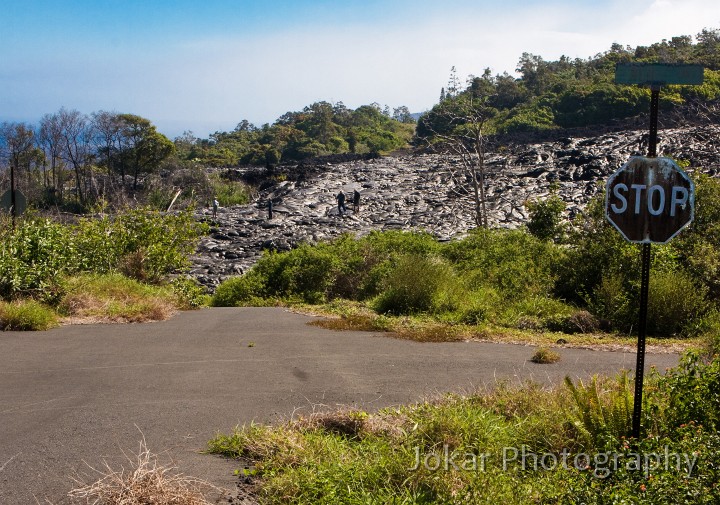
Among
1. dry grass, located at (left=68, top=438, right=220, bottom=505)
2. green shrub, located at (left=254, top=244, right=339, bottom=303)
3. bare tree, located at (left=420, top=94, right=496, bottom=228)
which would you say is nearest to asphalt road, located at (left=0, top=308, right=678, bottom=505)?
dry grass, located at (left=68, top=438, right=220, bottom=505)

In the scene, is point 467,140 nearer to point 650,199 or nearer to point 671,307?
point 671,307

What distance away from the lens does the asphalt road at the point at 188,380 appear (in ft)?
17.8

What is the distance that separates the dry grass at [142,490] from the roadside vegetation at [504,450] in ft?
1.47

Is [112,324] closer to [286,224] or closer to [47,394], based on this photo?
[47,394]

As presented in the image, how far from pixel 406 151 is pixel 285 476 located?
65501mm

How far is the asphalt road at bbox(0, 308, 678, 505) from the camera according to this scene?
5438 mm

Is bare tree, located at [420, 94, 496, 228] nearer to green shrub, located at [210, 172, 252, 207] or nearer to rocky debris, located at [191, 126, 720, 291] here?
rocky debris, located at [191, 126, 720, 291]

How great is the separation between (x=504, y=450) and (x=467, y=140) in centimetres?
4824

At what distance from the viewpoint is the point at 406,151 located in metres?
69.2

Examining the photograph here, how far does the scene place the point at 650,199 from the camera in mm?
4805

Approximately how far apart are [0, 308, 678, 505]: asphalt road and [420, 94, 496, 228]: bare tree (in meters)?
16.5

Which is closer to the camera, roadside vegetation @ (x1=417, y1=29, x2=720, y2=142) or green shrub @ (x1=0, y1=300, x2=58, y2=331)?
green shrub @ (x1=0, y1=300, x2=58, y2=331)

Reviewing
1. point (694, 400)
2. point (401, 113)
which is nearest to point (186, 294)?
point (694, 400)

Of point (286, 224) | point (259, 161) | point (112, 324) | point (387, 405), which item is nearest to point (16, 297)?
point (112, 324)
